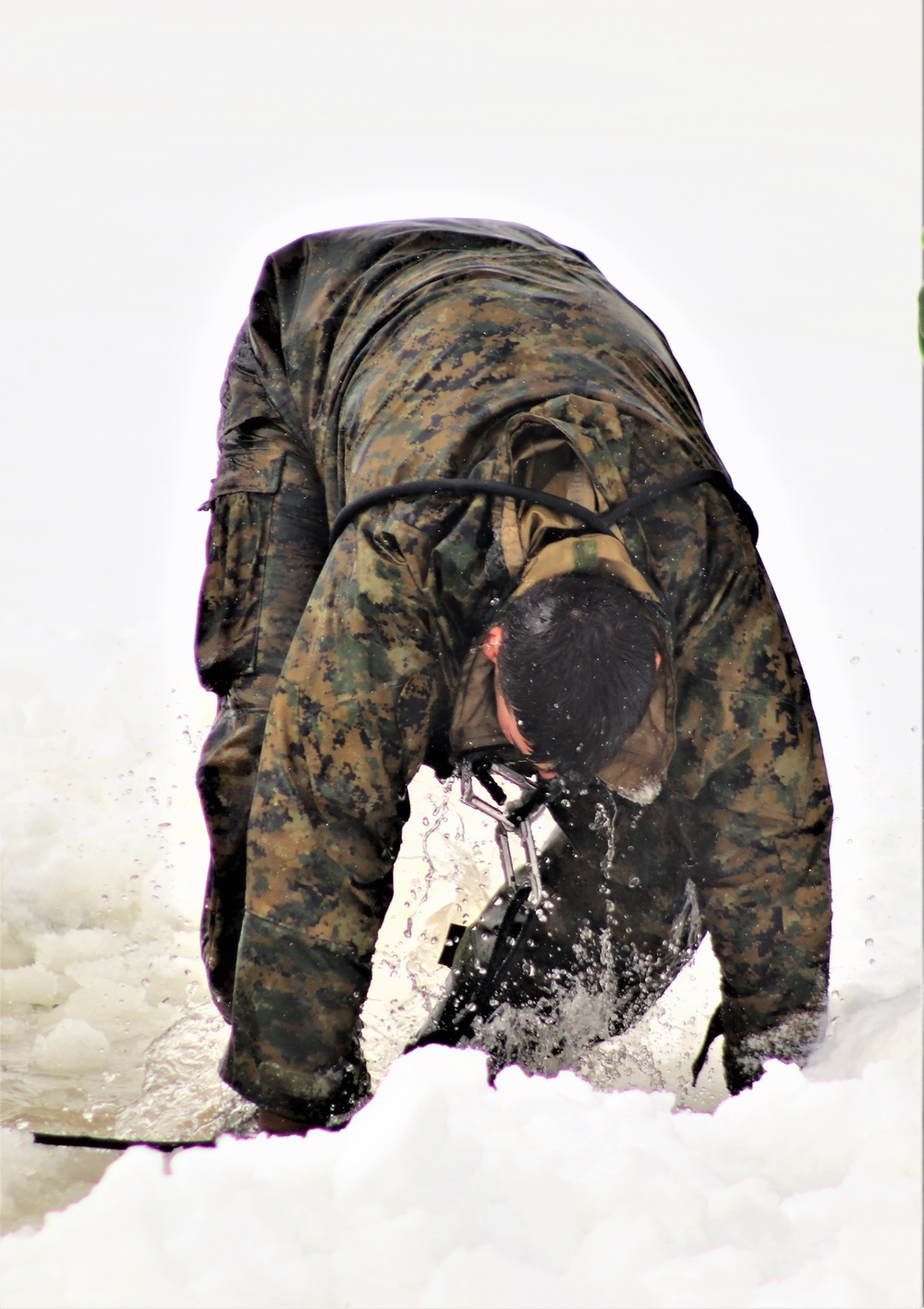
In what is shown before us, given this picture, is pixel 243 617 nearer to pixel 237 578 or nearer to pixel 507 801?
pixel 237 578

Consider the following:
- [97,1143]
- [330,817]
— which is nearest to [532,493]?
[330,817]

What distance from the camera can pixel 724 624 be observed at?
6.40 ft

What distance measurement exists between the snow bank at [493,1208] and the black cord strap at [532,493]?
0.76 metres

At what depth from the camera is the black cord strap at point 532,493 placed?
1.82 m

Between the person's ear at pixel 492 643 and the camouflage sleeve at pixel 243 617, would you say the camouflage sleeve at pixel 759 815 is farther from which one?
the camouflage sleeve at pixel 243 617

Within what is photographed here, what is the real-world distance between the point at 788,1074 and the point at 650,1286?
1.18ft

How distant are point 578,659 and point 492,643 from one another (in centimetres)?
13

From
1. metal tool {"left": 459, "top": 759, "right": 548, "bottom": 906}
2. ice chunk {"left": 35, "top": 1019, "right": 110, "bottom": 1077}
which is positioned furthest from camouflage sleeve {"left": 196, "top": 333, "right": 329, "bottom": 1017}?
metal tool {"left": 459, "top": 759, "right": 548, "bottom": 906}

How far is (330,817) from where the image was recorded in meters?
1.90

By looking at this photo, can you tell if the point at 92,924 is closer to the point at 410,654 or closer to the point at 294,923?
the point at 294,923

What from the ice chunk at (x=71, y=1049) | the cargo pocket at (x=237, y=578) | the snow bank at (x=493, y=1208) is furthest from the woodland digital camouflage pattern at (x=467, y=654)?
the ice chunk at (x=71, y=1049)

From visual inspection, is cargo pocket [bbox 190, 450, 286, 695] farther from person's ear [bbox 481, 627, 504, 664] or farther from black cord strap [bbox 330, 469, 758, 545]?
person's ear [bbox 481, 627, 504, 664]

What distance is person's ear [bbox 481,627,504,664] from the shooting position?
71.2 inches

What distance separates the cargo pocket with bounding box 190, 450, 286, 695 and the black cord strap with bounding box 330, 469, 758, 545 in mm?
578
